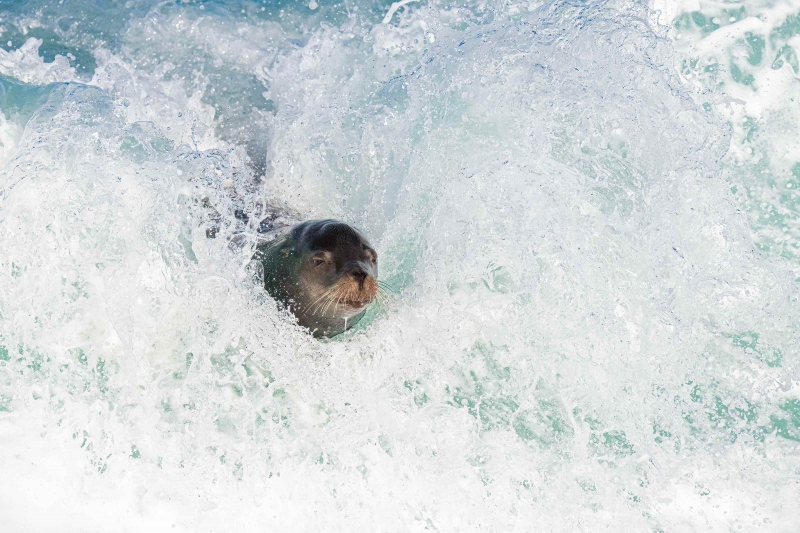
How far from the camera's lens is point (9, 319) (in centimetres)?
569

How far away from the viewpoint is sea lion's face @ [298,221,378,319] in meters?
4.82

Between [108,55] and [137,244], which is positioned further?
[108,55]

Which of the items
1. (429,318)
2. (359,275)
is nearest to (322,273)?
(359,275)

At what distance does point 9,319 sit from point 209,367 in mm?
1699

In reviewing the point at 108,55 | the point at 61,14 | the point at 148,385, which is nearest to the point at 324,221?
the point at 148,385

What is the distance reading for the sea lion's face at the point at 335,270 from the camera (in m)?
4.82

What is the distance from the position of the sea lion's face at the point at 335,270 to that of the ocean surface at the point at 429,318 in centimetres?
43

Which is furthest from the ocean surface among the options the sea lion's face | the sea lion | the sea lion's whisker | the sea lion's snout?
the sea lion's snout

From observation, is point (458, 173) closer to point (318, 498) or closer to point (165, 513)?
point (318, 498)

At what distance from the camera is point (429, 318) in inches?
231

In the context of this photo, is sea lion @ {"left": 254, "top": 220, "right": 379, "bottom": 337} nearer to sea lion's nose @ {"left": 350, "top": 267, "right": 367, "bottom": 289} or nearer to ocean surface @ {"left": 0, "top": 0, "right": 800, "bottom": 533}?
sea lion's nose @ {"left": 350, "top": 267, "right": 367, "bottom": 289}

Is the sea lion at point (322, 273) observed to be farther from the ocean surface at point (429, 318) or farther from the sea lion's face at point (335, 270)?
the ocean surface at point (429, 318)

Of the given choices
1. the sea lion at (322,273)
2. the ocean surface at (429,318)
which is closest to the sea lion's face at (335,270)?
the sea lion at (322,273)

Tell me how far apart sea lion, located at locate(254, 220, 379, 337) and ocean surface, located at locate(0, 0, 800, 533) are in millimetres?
185
